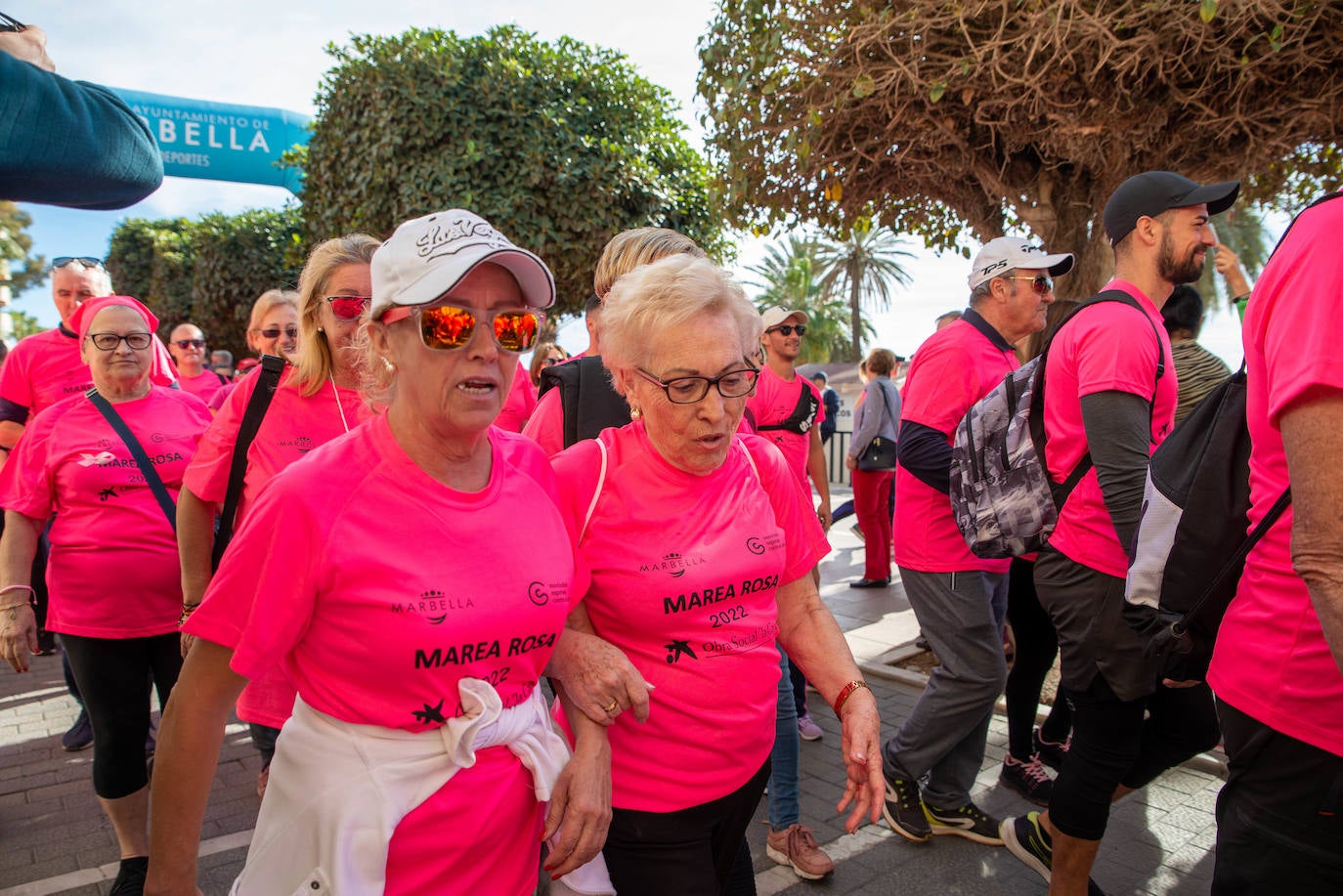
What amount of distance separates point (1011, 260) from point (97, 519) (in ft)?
12.9

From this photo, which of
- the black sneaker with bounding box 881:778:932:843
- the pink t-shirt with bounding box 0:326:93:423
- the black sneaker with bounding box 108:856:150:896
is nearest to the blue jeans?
the black sneaker with bounding box 881:778:932:843

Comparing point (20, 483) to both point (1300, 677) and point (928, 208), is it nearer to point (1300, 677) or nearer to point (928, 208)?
point (1300, 677)

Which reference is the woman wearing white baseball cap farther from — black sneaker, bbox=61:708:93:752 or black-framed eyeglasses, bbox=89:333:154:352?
black sneaker, bbox=61:708:93:752

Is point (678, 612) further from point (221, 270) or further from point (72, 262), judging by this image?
point (221, 270)

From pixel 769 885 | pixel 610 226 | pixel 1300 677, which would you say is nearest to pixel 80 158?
pixel 1300 677

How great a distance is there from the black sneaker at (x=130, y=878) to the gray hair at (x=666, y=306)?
99.0 inches

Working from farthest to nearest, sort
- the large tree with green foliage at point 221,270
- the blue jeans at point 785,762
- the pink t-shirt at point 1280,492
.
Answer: the large tree with green foliage at point 221,270 < the blue jeans at point 785,762 < the pink t-shirt at point 1280,492

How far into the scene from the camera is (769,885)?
3334 millimetres

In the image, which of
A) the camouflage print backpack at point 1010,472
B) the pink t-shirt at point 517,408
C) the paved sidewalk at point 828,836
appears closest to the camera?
the camouflage print backpack at point 1010,472

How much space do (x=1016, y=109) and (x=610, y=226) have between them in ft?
15.4

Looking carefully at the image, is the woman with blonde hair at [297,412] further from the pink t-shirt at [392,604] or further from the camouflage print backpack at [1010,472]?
the camouflage print backpack at [1010,472]

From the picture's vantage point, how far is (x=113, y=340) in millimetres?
3506

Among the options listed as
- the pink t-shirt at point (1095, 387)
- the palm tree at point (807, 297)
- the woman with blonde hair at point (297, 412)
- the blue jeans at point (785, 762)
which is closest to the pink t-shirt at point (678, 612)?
the blue jeans at point (785, 762)

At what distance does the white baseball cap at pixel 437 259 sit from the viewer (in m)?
1.60
